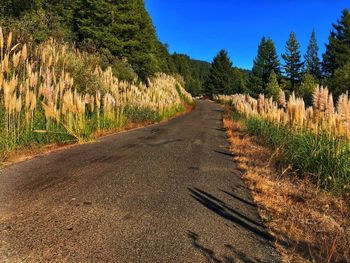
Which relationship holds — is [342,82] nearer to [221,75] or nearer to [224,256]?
[221,75]

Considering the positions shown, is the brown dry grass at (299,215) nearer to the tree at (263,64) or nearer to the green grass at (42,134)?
the green grass at (42,134)

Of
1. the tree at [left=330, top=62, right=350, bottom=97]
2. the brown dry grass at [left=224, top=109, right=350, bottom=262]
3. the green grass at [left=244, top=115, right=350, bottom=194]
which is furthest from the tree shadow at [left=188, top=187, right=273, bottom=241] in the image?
the tree at [left=330, top=62, right=350, bottom=97]

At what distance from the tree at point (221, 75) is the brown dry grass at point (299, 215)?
161ft

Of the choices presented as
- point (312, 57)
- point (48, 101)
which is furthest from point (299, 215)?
point (312, 57)

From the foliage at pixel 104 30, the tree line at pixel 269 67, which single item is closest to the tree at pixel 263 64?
the tree line at pixel 269 67

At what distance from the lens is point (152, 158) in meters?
6.44

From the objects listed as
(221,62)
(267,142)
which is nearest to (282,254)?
(267,142)

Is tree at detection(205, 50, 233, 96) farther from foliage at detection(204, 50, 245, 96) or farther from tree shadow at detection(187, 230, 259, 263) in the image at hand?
tree shadow at detection(187, 230, 259, 263)

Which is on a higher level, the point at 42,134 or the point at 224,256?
the point at 224,256

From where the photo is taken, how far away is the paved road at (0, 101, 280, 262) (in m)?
2.75

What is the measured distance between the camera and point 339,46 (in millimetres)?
50188

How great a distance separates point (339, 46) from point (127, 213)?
56.4 m

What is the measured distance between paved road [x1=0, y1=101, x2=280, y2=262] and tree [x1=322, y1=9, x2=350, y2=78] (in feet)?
170

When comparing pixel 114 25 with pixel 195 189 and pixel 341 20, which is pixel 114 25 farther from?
pixel 341 20
